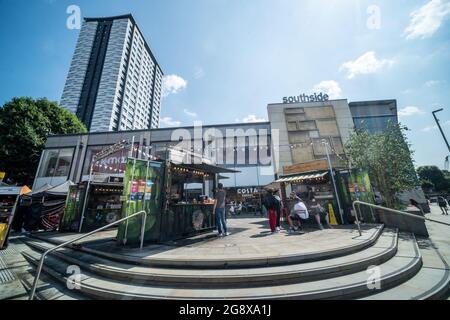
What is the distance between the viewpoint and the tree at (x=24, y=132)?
65.8 ft

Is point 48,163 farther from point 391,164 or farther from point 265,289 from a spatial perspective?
point 391,164

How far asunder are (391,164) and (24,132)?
3659 cm

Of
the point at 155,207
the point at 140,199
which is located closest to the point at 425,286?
the point at 155,207

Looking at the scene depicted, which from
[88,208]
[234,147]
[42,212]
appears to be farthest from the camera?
[234,147]

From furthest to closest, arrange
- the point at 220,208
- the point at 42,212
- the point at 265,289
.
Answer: the point at 42,212
the point at 220,208
the point at 265,289

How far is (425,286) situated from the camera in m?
3.22

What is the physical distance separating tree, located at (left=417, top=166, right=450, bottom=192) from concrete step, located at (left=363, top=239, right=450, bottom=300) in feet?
183

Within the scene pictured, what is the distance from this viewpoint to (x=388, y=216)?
887cm

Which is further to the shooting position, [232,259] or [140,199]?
[140,199]

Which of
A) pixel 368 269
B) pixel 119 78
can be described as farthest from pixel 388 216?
pixel 119 78

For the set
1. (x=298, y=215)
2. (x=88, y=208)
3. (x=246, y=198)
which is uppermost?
(x=246, y=198)

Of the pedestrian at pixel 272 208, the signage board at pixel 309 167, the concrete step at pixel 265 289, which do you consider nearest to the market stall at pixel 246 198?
the signage board at pixel 309 167

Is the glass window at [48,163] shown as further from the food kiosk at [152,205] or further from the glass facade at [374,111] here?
the glass facade at [374,111]

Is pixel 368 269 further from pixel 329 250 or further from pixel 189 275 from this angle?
pixel 189 275
